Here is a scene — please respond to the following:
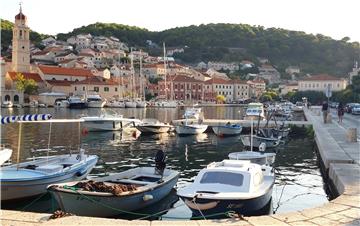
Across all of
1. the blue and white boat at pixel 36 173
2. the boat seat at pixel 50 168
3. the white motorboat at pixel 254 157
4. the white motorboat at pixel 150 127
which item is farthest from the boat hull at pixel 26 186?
the white motorboat at pixel 150 127

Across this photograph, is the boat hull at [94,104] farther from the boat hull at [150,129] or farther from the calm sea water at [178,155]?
the boat hull at [150,129]

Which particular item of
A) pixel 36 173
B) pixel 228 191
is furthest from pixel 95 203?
pixel 36 173

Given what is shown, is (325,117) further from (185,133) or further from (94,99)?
(94,99)

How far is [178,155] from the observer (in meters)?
30.4

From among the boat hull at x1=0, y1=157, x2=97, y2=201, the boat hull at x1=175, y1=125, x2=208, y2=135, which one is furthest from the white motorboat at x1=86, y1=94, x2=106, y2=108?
the boat hull at x1=0, y1=157, x2=97, y2=201

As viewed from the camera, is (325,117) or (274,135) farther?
(325,117)

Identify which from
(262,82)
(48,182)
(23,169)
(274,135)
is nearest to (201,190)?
(48,182)

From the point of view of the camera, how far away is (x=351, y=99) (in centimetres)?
9006

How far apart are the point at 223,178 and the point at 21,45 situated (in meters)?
128

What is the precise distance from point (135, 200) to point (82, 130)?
3267 cm

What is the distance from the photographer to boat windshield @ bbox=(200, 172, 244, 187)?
14539mm

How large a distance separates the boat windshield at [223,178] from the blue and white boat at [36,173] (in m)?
5.89

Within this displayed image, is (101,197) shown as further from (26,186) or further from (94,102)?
(94,102)

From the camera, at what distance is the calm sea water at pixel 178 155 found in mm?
17350
